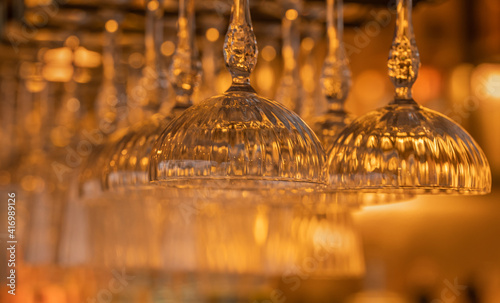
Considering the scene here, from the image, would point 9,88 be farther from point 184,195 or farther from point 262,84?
point 184,195

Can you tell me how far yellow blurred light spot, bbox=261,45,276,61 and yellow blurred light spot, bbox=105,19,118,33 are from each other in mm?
469

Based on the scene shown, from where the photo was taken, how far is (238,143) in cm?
76

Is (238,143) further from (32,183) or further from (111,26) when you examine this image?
(32,183)

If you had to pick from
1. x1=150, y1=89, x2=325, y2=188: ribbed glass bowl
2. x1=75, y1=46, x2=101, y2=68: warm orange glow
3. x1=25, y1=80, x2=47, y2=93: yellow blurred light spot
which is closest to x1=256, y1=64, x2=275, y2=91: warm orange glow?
x1=75, y1=46, x2=101, y2=68: warm orange glow

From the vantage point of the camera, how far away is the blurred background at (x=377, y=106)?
2.18 m

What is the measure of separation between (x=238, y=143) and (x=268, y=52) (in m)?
1.42

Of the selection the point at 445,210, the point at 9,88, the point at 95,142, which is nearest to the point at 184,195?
the point at 95,142

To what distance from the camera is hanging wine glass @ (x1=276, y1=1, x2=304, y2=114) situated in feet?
5.01

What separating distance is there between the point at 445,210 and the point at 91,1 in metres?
2.55

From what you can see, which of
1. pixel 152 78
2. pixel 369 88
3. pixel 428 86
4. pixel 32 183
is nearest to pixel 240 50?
pixel 152 78

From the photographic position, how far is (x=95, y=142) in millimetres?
1443

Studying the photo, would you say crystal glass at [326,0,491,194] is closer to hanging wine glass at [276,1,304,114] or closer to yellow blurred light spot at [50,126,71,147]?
hanging wine glass at [276,1,304,114]

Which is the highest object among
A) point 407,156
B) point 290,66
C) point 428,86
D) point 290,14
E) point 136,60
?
A: point 428,86

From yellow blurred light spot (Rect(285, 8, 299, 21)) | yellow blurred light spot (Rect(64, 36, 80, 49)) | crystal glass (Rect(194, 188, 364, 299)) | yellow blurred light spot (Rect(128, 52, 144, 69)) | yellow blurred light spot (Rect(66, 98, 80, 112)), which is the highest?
yellow blurred light spot (Rect(128, 52, 144, 69))
